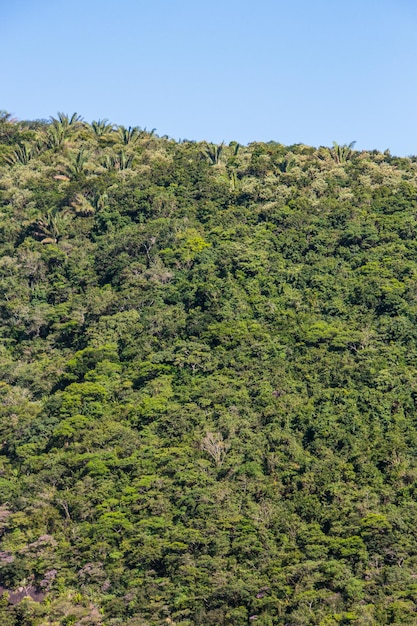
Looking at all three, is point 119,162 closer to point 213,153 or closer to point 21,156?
point 213,153

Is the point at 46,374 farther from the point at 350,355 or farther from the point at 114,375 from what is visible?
the point at 350,355

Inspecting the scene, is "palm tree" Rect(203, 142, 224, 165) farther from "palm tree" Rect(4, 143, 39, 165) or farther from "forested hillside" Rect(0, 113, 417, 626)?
"palm tree" Rect(4, 143, 39, 165)

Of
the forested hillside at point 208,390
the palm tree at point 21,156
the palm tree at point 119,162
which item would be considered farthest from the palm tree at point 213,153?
the palm tree at point 21,156

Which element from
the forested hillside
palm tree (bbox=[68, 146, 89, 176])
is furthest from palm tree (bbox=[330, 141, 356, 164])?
palm tree (bbox=[68, 146, 89, 176])

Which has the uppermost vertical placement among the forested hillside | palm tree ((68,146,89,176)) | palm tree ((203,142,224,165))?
palm tree ((203,142,224,165))

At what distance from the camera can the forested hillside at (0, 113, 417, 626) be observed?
160 ft

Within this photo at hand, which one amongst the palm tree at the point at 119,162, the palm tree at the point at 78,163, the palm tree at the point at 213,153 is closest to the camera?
the palm tree at the point at 78,163

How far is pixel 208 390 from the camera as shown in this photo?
197ft

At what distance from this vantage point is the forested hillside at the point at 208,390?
48.7 metres

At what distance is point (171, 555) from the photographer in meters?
49.5

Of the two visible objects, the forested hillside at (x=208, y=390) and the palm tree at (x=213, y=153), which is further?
the palm tree at (x=213, y=153)

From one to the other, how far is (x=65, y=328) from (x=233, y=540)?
23315 mm

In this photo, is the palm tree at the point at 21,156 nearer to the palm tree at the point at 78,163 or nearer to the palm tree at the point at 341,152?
the palm tree at the point at 78,163

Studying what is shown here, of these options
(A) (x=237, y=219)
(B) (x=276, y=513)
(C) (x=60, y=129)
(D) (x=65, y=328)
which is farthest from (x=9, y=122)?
(B) (x=276, y=513)
